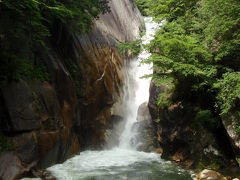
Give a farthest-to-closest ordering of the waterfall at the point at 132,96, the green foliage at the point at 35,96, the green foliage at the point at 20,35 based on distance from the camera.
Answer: the waterfall at the point at 132,96, the green foliage at the point at 35,96, the green foliage at the point at 20,35

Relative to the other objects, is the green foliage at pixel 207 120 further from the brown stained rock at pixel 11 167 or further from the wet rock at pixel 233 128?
the brown stained rock at pixel 11 167

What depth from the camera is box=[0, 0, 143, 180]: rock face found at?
987cm

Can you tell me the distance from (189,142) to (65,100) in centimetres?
604

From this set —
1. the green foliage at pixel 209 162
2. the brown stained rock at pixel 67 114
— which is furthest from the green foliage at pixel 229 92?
the brown stained rock at pixel 67 114

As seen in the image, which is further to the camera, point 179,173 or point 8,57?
point 179,173

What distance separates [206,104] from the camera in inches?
481

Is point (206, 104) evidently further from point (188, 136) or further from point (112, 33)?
point (112, 33)

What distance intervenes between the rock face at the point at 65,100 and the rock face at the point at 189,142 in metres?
4.25

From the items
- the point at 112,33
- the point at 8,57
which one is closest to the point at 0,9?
the point at 8,57

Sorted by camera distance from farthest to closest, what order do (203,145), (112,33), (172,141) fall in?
(112,33) → (172,141) → (203,145)

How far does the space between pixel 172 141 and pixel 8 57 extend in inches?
320

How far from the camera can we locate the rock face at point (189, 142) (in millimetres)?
11117

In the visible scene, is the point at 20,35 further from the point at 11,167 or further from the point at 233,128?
the point at 233,128

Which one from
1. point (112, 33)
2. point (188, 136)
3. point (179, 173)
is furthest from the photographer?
point (112, 33)
